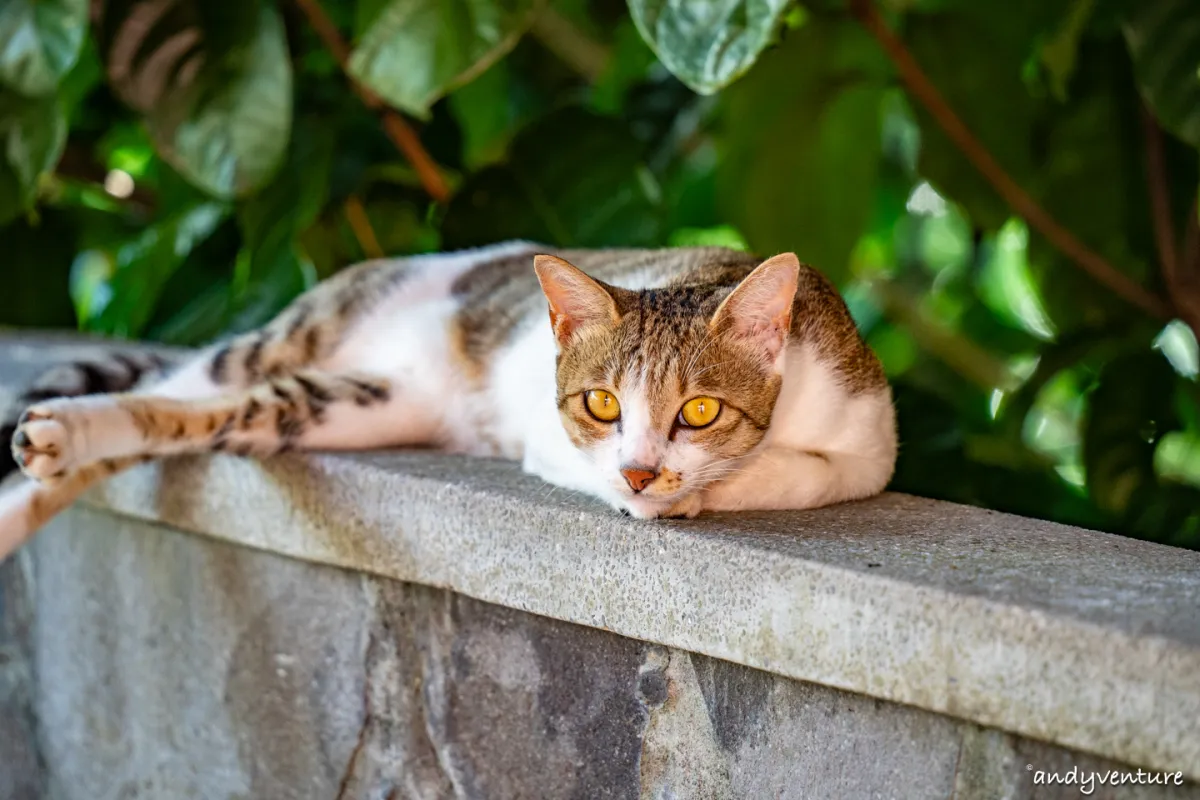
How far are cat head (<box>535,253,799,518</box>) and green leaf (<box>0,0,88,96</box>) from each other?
0.93 metres

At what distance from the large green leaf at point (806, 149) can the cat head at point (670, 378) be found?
3.16 feet

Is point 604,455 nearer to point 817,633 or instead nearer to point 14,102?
point 817,633

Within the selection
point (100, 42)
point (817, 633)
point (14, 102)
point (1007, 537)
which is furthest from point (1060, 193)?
point (14, 102)

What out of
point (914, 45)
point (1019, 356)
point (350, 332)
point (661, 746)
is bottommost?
point (1019, 356)

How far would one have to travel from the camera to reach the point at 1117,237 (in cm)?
238

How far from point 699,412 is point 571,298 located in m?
0.22

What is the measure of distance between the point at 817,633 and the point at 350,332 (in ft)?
3.42

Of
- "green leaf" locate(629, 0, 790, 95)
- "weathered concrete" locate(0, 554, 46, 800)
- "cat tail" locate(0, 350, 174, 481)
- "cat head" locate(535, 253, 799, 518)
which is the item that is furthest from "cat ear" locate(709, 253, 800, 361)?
"weathered concrete" locate(0, 554, 46, 800)

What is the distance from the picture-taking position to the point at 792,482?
145 centimetres

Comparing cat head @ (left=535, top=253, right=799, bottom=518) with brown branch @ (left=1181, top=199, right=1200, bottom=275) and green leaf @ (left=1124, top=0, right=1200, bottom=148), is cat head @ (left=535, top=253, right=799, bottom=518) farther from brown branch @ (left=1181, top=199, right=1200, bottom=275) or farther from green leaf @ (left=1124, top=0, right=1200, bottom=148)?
brown branch @ (left=1181, top=199, right=1200, bottom=275)

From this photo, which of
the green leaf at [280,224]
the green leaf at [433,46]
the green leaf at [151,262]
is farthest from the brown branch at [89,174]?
the green leaf at [433,46]

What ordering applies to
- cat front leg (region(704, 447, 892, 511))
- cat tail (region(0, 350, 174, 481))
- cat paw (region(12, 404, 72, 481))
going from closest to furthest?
1. cat front leg (region(704, 447, 892, 511))
2. cat paw (region(12, 404, 72, 481))
3. cat tail (region(0, 350, 174, 481))

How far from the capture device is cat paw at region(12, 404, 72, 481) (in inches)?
61.3

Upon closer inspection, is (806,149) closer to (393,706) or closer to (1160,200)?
(1160,200)
